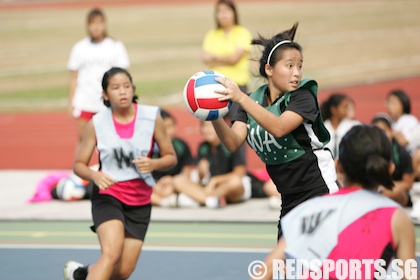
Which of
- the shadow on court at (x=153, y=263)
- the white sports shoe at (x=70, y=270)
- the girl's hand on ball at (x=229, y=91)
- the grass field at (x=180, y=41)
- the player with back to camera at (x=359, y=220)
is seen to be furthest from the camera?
the grass field at (x=180, y=41)

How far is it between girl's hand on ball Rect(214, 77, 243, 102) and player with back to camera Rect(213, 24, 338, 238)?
290 mm

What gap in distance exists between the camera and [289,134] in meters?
5.14

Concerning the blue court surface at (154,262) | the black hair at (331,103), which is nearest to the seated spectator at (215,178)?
the black hair at (331,103)

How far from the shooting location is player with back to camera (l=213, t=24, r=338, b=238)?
5109 mm

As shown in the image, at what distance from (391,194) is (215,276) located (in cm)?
280

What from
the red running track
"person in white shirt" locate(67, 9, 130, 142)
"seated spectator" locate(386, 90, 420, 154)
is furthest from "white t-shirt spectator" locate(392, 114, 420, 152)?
"person in white shirt" locate(67, 9, 130, 142)

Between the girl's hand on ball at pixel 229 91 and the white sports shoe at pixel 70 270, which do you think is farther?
the white sports shoe at pixel 70 270

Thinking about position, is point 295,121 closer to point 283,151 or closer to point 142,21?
point 283,151

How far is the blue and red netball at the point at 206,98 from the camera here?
4922mm

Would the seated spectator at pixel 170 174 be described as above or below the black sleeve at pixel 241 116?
below

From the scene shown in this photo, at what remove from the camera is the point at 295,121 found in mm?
4965

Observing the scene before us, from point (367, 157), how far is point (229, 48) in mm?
6841

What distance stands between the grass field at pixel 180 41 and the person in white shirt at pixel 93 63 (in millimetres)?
10614

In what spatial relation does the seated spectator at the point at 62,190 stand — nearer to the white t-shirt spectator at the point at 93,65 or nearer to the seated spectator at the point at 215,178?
the white t-shirt spectator at the point at 93,65
